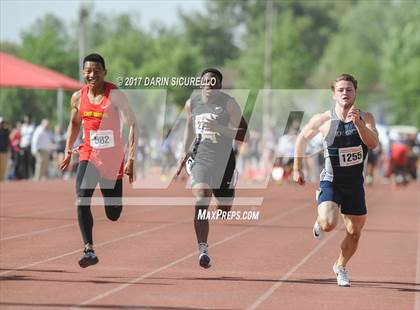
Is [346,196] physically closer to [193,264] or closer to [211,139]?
[211,139]

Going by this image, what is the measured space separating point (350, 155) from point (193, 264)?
2645 millimetres

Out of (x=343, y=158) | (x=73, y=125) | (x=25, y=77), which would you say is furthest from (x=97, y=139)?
(x=25, y=77)

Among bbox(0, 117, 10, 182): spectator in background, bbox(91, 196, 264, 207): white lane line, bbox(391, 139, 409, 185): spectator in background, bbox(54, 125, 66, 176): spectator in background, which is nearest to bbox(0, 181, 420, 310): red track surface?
bbox(91, 196, 264, 207): white lane line

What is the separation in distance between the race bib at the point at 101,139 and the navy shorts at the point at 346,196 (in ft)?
7.15

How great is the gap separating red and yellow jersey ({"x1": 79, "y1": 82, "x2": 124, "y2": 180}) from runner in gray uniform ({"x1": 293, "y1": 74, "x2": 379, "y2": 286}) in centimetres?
185

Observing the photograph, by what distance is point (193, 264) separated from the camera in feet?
40.3

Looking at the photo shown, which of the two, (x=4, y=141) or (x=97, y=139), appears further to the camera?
(x=4, y=141)

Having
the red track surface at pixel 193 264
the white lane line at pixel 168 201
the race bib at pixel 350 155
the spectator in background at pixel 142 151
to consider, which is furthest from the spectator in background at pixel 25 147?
the race bib at pixel 350 155

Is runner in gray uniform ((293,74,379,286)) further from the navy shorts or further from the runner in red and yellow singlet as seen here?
the runner in red and yellow singlet

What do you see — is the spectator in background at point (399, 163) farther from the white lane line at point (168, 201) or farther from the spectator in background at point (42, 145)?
the spectator in background at point (42, 145)

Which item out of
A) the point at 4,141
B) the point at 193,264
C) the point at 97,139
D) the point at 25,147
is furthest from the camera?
the point at 25,147

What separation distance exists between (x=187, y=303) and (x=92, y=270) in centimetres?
245

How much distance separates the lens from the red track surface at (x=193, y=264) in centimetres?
941

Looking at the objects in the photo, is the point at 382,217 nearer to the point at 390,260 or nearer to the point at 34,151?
the point at 390,260
